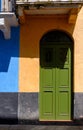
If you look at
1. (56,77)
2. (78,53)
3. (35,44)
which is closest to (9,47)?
(35,44)

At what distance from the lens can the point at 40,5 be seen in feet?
33.2

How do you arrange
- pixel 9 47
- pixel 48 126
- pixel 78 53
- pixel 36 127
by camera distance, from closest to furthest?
pixel 36 127 < pixel 48 126 < pixel 78 53 < pixel 9 47

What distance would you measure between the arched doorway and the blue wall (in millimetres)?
806

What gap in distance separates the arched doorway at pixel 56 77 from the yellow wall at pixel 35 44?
24 cm

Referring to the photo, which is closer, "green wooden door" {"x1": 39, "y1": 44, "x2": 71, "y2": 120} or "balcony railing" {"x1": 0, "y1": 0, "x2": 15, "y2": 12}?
"balcony railing" {"x1": 0, "y1": 0, "x2": 15, "y2": 12}

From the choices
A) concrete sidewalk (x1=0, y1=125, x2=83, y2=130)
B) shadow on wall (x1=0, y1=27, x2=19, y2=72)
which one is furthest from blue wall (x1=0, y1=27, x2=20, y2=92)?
concrete sidewalk (x1=0, y1=125, x2=83, y2=130)

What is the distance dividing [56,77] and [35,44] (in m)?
1.20

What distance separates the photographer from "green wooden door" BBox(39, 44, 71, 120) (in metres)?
11.6

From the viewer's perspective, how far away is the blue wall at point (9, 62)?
1149cm

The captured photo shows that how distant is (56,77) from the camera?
11.6 metres

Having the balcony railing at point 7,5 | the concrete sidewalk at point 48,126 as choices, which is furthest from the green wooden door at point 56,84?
the balcony railing at point 7,5

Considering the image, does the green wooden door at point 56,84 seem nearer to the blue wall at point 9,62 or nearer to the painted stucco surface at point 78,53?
the painted stucco surface at point 78,53

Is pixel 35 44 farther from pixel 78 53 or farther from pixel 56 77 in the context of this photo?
pixel 78 53

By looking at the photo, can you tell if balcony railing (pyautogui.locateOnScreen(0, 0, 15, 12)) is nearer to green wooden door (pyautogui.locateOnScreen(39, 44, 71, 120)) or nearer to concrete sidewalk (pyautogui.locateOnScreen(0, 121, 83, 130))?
green wooden door (pyautogui.locateOnScreen(39, 44, 71, 120))
